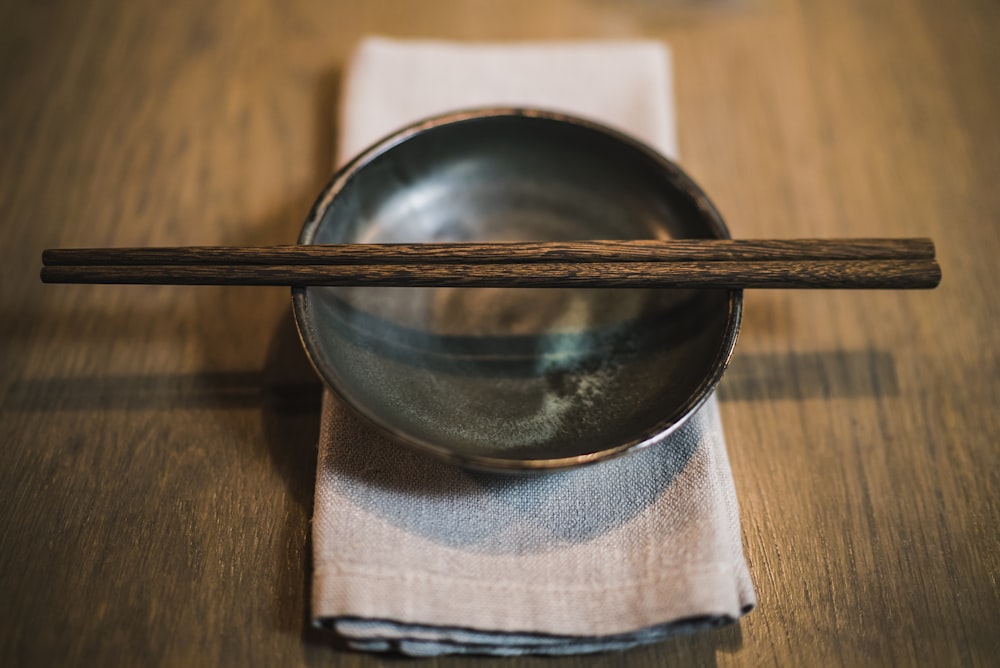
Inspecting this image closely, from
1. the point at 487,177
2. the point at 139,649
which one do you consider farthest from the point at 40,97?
the point at 139,649

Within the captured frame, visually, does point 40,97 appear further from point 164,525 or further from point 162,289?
point 164,525

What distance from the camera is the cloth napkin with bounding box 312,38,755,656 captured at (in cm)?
59

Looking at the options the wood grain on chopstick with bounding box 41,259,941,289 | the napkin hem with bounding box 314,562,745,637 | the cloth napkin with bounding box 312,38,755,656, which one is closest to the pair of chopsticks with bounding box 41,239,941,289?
the wood grain on chopstick with bounding box 41,259,941,289

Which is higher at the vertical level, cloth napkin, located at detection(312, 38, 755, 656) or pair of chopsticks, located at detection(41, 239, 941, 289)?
pair of chopsticks, located at detection(41, 239, 941, 289)

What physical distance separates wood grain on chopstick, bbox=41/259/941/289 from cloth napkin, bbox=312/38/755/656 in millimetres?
128

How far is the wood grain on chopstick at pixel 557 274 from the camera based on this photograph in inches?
25.5

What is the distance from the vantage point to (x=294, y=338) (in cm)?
79

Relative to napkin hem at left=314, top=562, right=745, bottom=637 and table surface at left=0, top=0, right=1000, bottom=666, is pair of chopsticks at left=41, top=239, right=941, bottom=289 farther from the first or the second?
napkin hem at left=314, top=562, right=745, bottom=637

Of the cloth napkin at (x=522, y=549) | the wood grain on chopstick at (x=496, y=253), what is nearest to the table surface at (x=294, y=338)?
the cloth napkin at (x=522, y=549)

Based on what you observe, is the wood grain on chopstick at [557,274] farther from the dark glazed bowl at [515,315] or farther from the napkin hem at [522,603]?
the napkin hem at [522,603]

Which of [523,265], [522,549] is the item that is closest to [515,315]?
[523,265]

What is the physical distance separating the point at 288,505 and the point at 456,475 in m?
0.17

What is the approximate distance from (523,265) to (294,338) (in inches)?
11.7

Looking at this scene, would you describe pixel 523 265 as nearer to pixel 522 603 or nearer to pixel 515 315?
pixel 515 315
